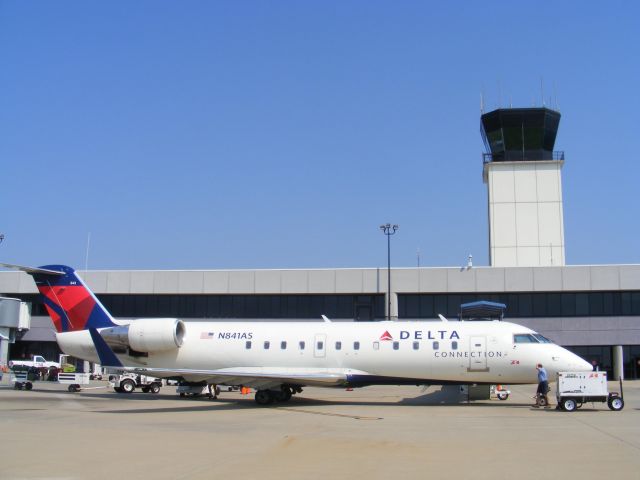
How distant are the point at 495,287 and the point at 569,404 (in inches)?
1044

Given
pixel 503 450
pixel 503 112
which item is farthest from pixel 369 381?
pixel 503 112

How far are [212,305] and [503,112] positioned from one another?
103 ft

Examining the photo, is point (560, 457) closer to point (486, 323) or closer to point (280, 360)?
point (486, 323)

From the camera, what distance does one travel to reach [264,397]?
87.9ft

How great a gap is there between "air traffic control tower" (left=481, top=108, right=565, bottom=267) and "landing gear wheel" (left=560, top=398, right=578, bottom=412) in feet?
108

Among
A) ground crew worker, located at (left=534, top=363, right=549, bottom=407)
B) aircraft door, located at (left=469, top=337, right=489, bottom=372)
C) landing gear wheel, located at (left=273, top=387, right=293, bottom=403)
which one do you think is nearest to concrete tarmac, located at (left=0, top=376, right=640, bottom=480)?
ground crew worker, located at (left=534, top=363, right=549, bottom=407)

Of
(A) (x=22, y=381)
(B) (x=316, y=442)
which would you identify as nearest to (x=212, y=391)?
(A) (x=22, y=381)

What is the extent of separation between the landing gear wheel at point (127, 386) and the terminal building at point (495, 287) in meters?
18.4

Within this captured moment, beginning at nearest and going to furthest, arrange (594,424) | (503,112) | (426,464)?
(426,464) → (594,424) → (503,112)

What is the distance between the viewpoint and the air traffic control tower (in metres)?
55.5

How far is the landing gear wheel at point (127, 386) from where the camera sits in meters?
34.2

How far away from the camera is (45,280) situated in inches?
1225

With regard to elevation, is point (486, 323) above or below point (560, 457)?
above

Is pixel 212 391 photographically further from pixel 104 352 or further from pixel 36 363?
pixel 36 363
